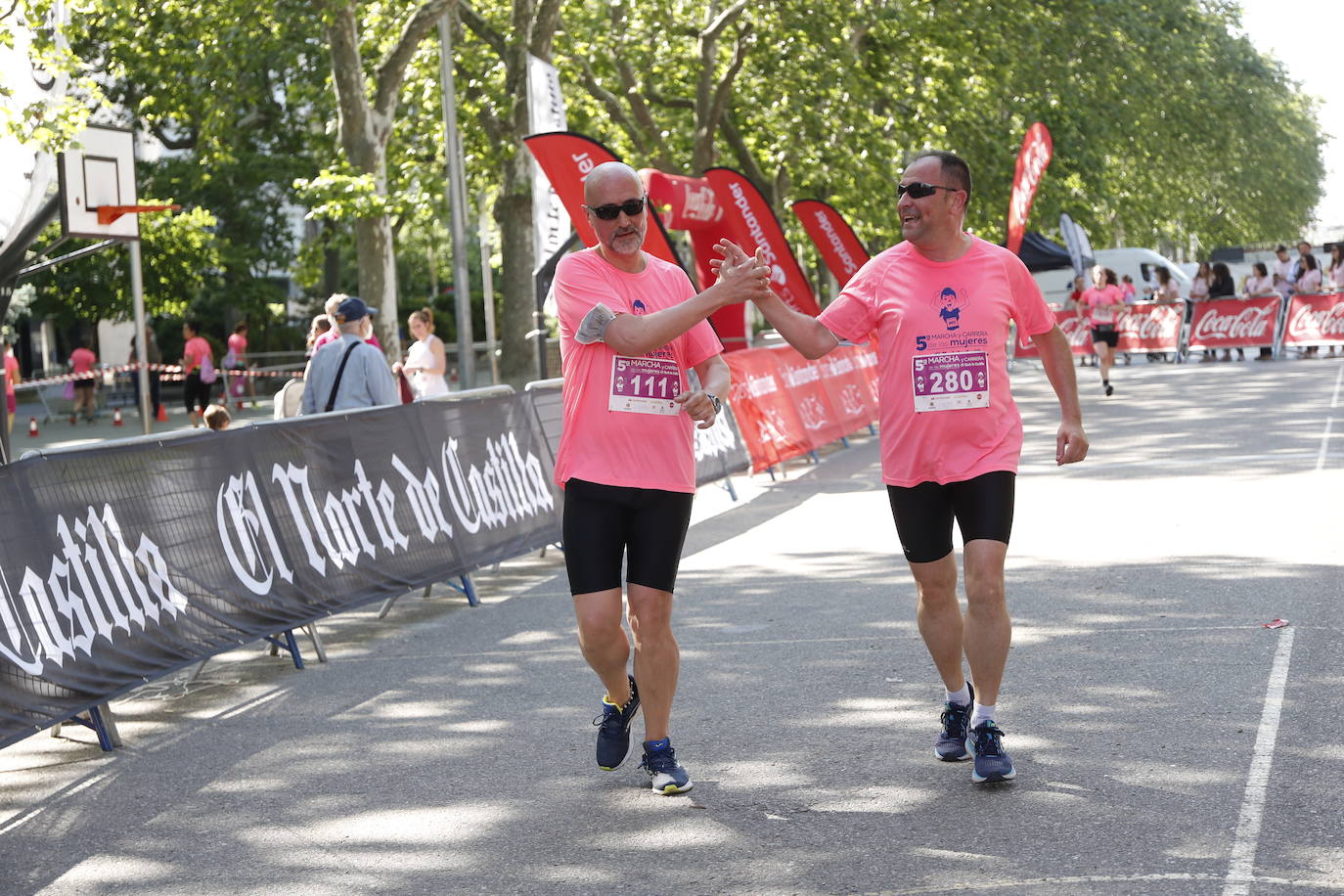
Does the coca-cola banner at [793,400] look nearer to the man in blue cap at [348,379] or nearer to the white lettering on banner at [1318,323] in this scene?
the man in blue cap at [348,379]

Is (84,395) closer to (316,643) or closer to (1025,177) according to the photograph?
(1025,177)

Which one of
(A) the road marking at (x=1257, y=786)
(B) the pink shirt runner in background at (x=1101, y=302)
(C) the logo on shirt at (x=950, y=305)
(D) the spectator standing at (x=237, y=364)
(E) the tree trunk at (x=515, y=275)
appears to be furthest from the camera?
(D) the spectator standing at (x=237, y=364)

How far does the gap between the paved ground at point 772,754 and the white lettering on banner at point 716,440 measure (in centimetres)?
328

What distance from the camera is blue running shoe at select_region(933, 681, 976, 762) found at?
18.7ft

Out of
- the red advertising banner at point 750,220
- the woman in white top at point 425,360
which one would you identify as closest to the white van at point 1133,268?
the red advertising banner at point 750,220

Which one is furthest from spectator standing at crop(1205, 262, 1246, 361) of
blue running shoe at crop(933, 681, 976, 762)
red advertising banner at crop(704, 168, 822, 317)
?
Answer: blue running shoe at crop(933, 681, 976, 762)

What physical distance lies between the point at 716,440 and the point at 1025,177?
499 inches

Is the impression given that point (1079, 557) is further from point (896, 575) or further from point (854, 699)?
point (854, 699)

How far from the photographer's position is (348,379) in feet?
34.5

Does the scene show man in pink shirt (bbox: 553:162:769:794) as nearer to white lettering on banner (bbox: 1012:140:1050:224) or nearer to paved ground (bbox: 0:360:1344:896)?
paved ground (bbox: 0:360:1344:896)

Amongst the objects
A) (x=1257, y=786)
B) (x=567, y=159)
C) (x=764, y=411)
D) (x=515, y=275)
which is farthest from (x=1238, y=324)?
(x=1257, y=786)

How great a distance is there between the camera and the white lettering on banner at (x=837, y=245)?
1000 inches

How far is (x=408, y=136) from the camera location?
34.4 meters

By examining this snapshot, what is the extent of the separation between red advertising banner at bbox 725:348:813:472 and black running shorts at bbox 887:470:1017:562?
937 centimetres
